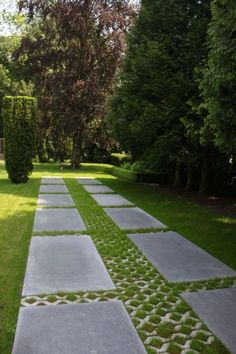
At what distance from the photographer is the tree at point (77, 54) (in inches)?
851

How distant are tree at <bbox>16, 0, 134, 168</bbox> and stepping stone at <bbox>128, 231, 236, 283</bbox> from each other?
53.3 ft

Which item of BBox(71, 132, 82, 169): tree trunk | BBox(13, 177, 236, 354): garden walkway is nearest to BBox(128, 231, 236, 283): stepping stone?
BBox(13, 177, 236, 354): garden walkway

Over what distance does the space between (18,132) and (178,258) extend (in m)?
9.84

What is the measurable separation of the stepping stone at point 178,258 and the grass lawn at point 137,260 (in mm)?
158

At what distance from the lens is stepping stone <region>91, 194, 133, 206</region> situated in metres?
10.1

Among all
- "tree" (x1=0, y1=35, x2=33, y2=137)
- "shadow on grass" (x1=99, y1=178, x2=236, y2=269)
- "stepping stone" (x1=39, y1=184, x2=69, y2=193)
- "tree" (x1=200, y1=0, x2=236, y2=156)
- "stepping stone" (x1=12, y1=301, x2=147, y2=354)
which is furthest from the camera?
"tree" (x1=0, y1=35, x2=33, y2=137)

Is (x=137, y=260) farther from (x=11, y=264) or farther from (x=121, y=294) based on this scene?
(x=11, y=264)

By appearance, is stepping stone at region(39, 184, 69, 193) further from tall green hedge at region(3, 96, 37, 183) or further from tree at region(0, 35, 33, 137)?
tree at region(0, 35, 33, 137)

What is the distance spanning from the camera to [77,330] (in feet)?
10.8

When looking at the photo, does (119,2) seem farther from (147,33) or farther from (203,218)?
(203,218)

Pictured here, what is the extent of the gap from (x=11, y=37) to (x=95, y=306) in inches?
1464

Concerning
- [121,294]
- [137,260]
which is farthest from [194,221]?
[121,294]

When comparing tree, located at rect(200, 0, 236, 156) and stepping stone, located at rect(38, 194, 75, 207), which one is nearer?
tree, located at rect(200, 0, 236, 156)

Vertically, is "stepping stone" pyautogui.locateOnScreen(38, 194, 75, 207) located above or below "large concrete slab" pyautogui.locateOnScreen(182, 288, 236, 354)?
above
